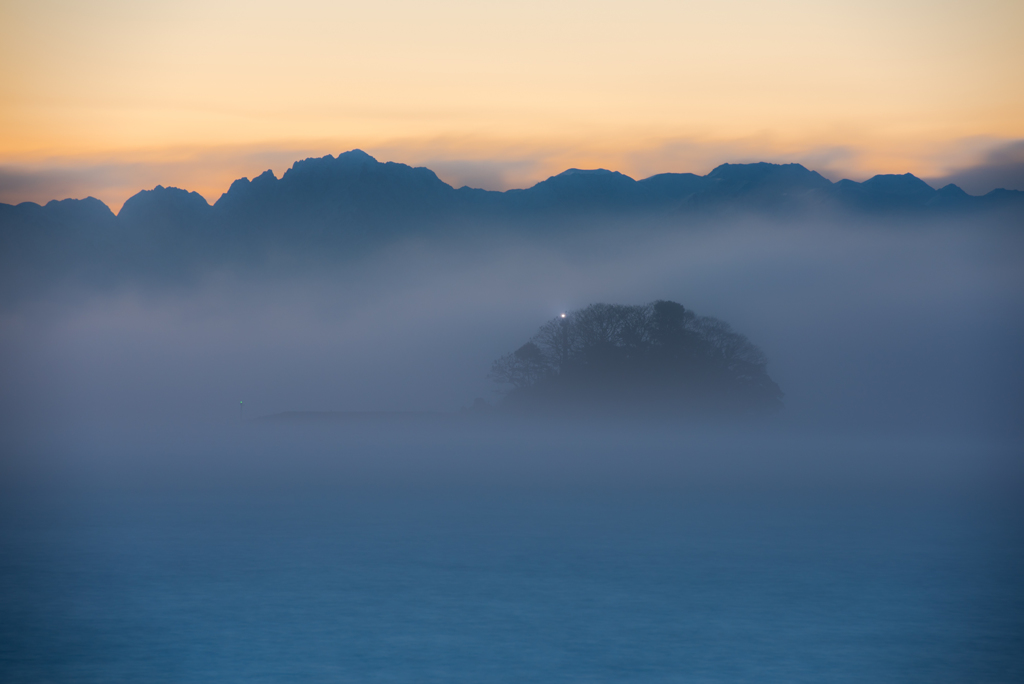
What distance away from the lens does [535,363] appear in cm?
12194

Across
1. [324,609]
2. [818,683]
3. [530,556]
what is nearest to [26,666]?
[324,609]

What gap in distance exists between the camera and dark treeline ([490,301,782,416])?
112000 millimetres

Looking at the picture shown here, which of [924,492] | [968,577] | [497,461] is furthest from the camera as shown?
[497,461]

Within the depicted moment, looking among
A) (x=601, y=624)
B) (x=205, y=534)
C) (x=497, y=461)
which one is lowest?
(x=497, y=461)

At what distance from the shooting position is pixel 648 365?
11300 centimetres

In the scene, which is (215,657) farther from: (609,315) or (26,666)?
(609,315)

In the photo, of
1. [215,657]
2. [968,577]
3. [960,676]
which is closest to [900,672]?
[960,676]

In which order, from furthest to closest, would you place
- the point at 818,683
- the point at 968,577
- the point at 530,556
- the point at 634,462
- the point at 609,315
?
the point at 634,462, the point at 609,315, the point at 530,556, the point at 968,577, the point at 818,683

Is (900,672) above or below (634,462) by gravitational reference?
above

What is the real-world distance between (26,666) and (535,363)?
327 ft

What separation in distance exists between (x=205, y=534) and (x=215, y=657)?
1175 inches

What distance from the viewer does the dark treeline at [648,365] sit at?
112 metres

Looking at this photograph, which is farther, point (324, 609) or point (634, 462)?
point (634, 462)

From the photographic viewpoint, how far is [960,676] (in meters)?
23.3
